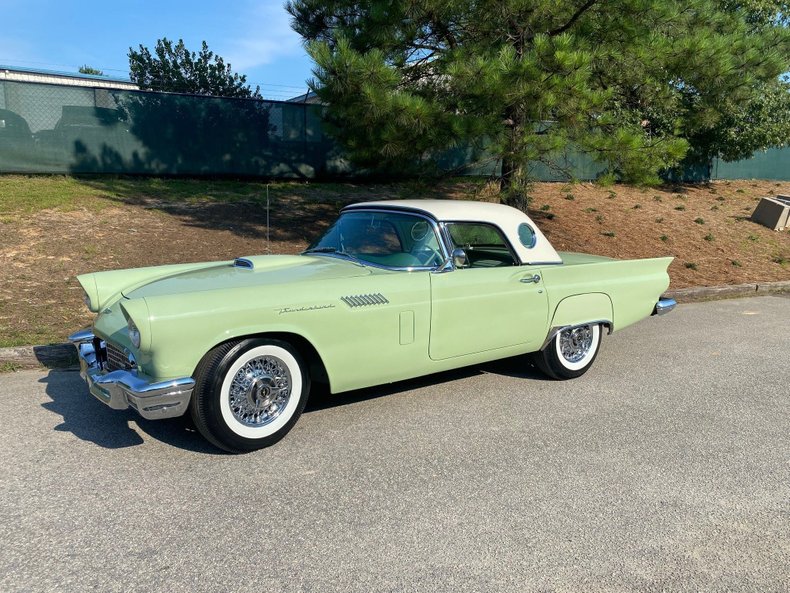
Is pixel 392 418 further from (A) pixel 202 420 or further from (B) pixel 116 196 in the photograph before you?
(B) pixel 116 196

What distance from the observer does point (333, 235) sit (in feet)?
16.9

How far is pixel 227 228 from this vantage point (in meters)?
10.3

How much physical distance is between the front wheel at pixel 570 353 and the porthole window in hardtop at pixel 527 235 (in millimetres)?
765

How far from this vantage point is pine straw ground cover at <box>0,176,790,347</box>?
746 cm

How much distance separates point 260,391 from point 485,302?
5.83 ft

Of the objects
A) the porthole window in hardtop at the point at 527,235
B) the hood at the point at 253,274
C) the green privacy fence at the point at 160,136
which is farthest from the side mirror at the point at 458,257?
the green privacy fence at the point at 160,136

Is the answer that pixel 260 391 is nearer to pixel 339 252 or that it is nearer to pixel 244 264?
pixel 244 264

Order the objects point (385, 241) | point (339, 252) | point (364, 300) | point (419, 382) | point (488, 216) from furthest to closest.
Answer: point (419, 382), point (488, 216), point (339, 252), point (385, 241), point (364, 300)

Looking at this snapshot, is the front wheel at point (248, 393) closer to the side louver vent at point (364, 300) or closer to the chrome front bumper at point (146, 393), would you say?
the chrome front bumper at point (146, 393)

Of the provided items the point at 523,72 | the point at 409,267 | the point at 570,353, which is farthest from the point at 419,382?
the point at 523,72

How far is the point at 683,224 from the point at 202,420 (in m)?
12.8

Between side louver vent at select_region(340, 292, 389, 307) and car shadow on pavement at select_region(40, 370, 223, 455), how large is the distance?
1.18 m

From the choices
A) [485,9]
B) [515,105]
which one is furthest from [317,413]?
[485,9]

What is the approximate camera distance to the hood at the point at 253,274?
397 cm
